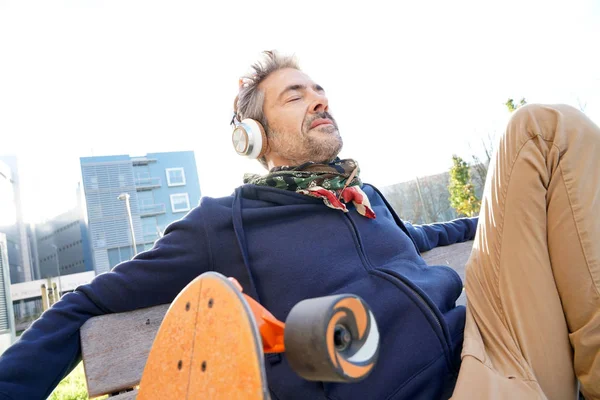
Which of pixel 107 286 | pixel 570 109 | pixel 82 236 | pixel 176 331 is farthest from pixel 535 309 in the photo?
pixel 82 236

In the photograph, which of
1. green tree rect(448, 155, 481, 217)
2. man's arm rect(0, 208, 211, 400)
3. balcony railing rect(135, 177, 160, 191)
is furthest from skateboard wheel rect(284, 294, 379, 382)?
balcony railing rect(135, 177, 160, 191)

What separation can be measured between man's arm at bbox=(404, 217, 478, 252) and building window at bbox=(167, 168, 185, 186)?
42.0 m

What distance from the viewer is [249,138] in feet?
6.50

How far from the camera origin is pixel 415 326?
130 cm

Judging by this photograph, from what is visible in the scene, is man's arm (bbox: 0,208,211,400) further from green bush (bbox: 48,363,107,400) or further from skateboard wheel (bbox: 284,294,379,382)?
green bush (bbox: 48,363,107,400)

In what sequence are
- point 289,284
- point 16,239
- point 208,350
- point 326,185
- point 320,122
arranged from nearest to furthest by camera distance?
point 208,350, point 289,284, point 326,185, point 320,122, point 16,239

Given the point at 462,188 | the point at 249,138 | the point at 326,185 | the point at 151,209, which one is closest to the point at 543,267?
the point at 326,185

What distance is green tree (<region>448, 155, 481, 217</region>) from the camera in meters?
24.6

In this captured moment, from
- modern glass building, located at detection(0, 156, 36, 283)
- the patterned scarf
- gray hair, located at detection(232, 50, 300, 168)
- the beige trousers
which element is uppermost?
modern glass building, located at detection(0, 156, 36, 283)

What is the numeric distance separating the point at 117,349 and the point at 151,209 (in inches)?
1655

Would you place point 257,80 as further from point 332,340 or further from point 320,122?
point 332,340

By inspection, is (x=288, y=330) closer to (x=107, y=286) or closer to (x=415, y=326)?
(x=415, y=326)

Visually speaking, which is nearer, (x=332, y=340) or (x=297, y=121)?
(x=332, y=340)

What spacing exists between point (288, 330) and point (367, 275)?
0.79 m
